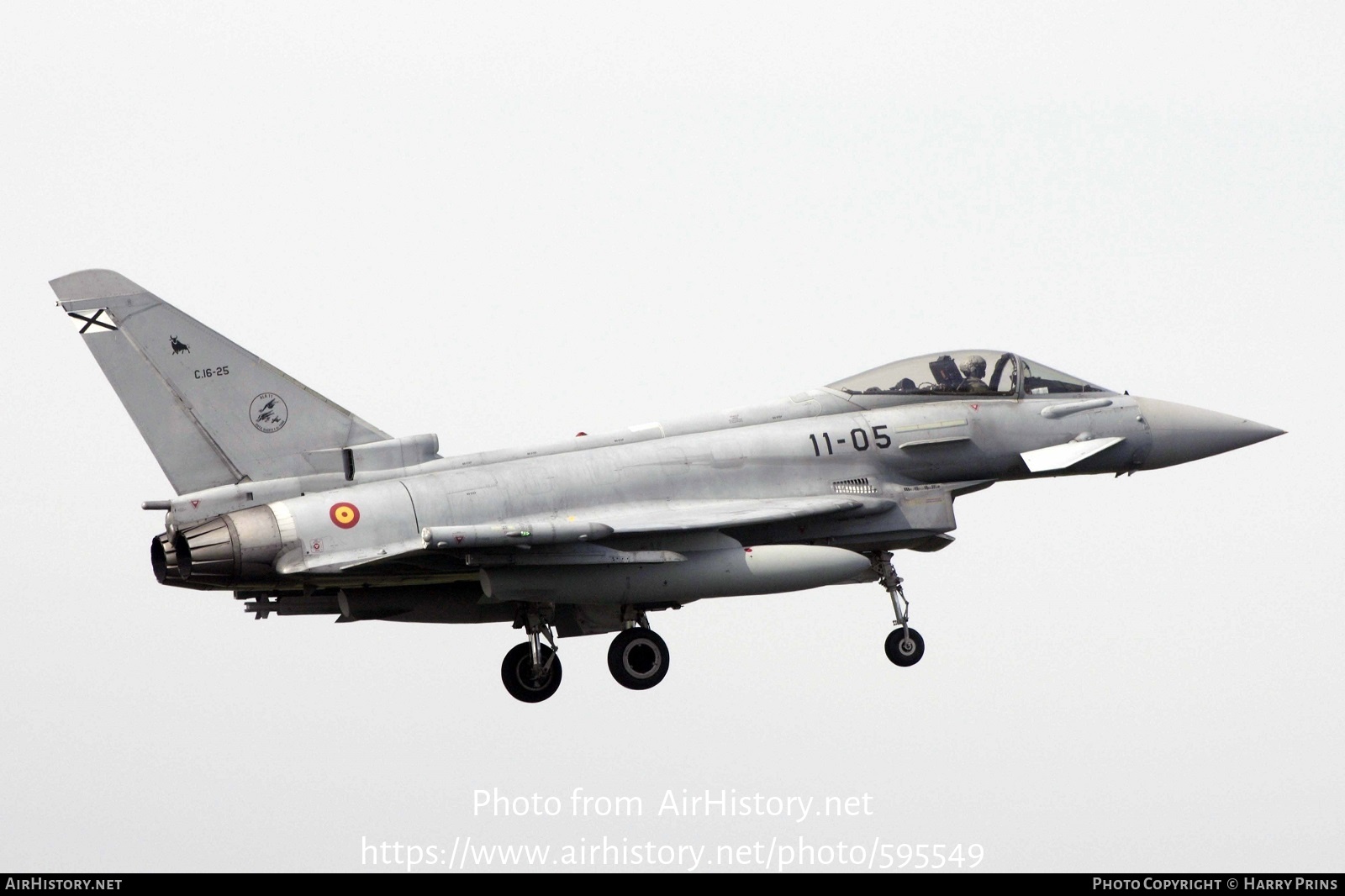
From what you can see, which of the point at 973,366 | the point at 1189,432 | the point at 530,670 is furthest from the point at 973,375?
the point at 530,670

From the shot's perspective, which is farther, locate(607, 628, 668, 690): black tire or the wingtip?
locate(607, 628, 668, 690): black tire

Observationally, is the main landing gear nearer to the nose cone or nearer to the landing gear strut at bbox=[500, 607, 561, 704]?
the landing gear strut at bbox=[500, 607, 561, 704]

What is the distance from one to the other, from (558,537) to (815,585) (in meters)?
2.98

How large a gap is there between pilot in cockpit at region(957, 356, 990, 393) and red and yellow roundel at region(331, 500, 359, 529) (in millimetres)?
7227

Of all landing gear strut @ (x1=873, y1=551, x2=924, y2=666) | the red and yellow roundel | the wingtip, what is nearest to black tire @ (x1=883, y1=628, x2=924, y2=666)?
landing gear strut @ (x1=873, y1=551, x2=924, y2=666)

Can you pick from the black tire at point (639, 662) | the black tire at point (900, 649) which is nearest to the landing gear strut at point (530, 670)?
the black tire at point (639, 662)

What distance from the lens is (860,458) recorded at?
2489cm

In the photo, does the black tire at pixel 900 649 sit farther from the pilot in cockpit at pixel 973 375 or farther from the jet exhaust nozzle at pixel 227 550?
the jet exhaust nozzle at pixel 227 550

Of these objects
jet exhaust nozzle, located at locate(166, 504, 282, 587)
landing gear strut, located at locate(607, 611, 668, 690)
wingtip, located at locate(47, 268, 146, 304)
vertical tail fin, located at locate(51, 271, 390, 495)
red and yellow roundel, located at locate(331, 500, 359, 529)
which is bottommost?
landing gear strut, located at locate(607, 611, 668, 690)

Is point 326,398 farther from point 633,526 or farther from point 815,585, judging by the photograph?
point 815,585

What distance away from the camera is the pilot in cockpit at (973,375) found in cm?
2566

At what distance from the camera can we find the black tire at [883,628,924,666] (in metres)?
24.9

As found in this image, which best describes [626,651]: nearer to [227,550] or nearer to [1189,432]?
[227,550]

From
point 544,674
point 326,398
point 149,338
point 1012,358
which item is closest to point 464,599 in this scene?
point 544,674
